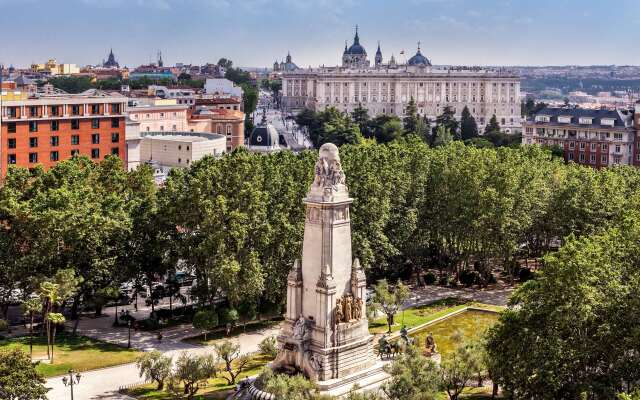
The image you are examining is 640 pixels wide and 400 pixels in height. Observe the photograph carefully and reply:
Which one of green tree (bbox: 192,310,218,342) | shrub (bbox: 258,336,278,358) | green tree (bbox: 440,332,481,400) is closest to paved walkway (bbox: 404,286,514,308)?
green tree (bbox: 192,310,218,342)

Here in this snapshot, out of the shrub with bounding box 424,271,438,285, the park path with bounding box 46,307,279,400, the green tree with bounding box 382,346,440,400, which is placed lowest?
the park path with bounding box 46,307,279,400

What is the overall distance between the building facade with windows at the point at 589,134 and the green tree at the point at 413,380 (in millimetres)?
105779

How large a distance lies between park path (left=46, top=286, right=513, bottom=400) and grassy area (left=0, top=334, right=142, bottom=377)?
110 centimetres

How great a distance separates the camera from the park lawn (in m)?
64.7

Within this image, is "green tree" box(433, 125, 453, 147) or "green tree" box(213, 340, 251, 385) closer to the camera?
"green tree" box(213, 340, 251, 385)

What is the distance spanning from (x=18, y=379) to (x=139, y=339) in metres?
20.9

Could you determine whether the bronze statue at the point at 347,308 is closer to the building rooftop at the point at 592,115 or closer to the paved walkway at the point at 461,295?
the paved walkway at the point at 461,295

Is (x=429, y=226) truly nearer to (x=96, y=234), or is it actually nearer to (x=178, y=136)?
(x=96, y=234)

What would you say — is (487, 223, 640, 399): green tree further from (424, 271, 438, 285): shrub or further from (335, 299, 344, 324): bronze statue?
(424, 271, 438, 285): shrub

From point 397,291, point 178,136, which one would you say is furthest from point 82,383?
point 178,136

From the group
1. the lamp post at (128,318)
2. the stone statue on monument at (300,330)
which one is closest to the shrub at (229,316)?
the lamp post at (128,318)

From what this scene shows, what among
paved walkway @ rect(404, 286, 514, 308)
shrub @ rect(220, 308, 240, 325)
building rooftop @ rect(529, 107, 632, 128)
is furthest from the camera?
building rooftop @ rect(529, 107, 632, 128)

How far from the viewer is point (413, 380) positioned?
1508 inches

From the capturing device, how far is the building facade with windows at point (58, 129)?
93938mm
